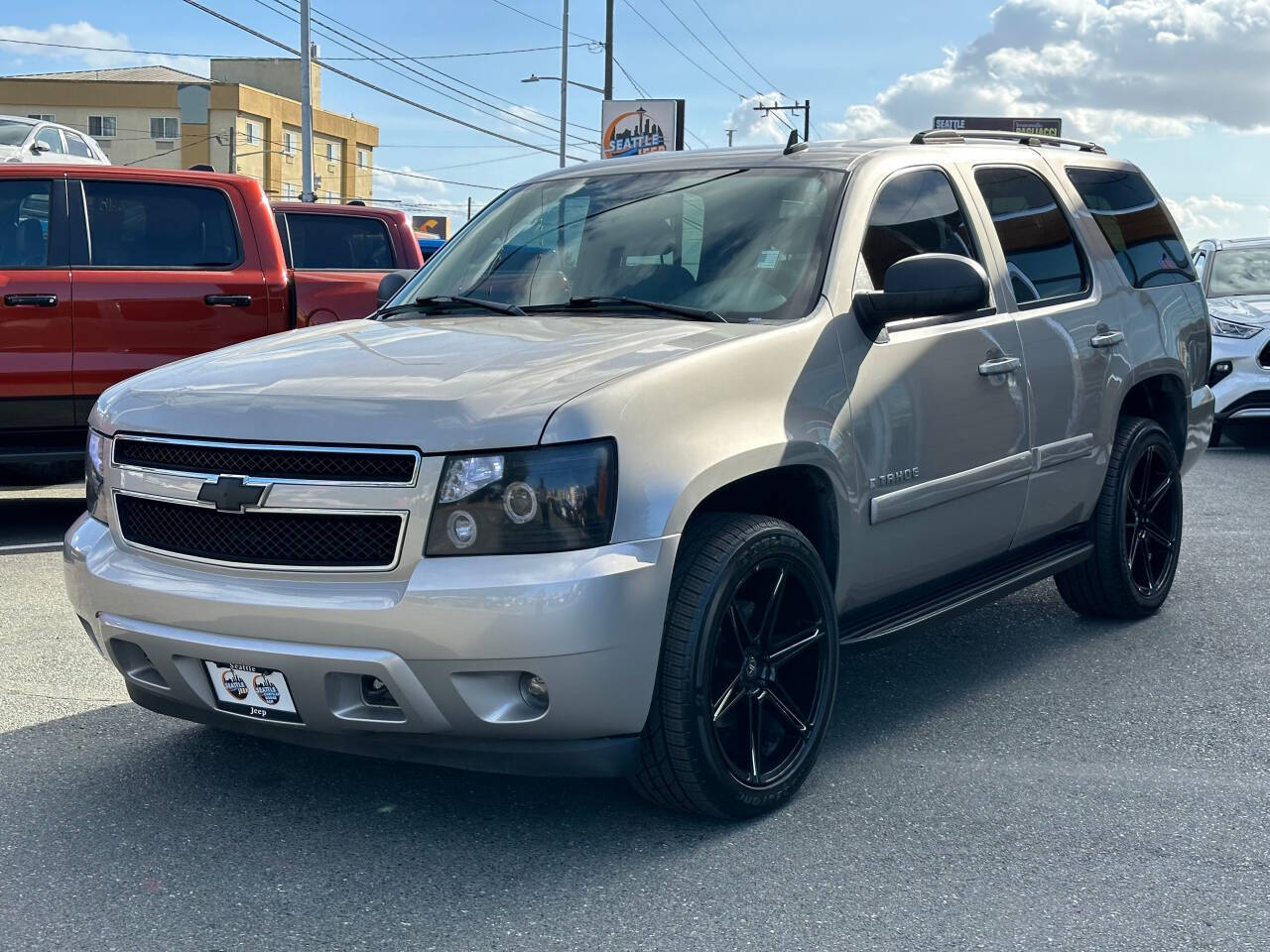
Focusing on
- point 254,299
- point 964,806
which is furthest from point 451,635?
point 254,299

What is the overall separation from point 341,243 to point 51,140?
6.64 m

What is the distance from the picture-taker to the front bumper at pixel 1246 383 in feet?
40.2

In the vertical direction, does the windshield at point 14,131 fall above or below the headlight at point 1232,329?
above

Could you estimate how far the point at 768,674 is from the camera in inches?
153

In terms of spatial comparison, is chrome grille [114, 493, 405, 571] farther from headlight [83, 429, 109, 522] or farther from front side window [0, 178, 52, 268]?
front side window [0, 178, 52, 268]

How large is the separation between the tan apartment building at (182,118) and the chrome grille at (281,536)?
5816 cm

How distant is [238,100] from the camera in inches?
2395

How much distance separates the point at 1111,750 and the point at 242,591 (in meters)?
2.62

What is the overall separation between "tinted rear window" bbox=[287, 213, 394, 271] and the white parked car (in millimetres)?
2363

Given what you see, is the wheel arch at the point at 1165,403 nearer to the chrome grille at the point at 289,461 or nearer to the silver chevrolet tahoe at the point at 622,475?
the silver chevrolet tahoe at the point at 622,475

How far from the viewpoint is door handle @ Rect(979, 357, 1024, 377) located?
4754mm

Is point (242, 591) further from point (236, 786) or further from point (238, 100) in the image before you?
point (238, 100)

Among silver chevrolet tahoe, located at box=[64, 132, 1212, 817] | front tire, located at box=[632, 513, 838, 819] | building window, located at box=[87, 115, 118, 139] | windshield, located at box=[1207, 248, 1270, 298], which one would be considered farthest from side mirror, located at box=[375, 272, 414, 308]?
building window, located at box=[87, 115, 118, 139]

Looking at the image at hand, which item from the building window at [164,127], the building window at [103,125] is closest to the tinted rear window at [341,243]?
the building window at [164,127]
